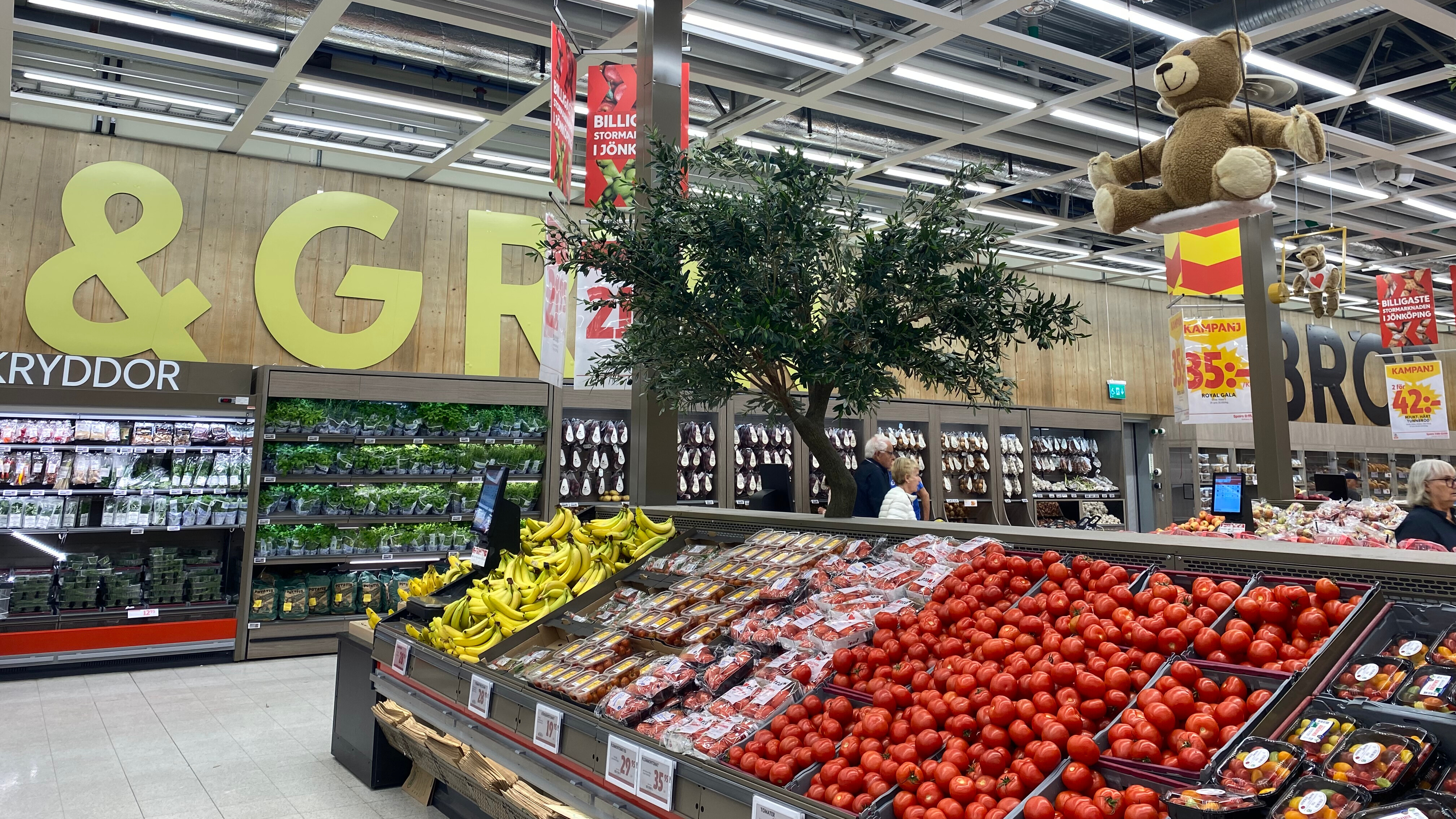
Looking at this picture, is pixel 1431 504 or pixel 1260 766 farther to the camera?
pixel 1431 504

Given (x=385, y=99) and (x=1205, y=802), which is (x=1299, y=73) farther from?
(x=385, y=99)

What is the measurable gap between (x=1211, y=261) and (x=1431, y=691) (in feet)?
21.7

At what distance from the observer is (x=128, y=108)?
7.21 meters

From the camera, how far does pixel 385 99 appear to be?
6.91 metres

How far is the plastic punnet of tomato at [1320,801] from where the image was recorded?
49.4 inches

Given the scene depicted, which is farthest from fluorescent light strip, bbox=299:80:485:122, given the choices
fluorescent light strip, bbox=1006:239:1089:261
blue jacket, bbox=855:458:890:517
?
fluorescent light strip, bbox=1006:239:1089:261

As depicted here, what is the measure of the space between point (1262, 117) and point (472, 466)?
22.4 ft

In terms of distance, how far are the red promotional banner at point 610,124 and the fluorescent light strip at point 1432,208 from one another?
9198 millimetres

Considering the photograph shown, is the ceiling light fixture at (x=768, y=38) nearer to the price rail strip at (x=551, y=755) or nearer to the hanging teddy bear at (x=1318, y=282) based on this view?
the hanging teddy bear at (x=1318, y=282)

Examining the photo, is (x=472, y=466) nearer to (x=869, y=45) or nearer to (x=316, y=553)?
(x=316, y=553)

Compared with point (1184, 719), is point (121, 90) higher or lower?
higher

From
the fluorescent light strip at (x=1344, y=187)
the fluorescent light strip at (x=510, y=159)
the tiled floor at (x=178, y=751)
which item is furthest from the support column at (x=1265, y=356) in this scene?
the fluorescent light strip at (x=510, y=159)

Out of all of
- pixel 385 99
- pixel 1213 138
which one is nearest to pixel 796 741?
pixel 1213 138

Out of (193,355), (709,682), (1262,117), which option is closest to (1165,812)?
(709,682)
